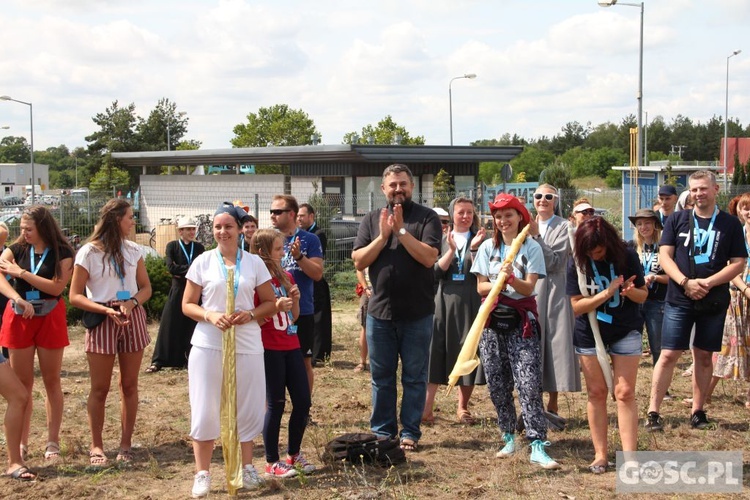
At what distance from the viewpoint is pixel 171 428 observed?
709 cm

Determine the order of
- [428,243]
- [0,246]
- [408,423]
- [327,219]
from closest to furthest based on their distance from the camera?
[428,243], [408,423], [0,246], [327,219]

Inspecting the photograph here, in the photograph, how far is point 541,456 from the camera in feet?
18.7

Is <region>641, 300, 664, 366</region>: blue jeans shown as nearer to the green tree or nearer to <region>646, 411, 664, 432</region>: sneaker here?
<region>646, 411, 664, 432</region>: sneaker

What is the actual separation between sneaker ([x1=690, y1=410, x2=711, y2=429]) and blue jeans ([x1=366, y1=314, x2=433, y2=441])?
2309mm

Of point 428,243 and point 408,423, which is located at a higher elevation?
point 428,243

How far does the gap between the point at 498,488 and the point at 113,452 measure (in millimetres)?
2962

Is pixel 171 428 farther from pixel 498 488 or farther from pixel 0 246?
pixel 498 488

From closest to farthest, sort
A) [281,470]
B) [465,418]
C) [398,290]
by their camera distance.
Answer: [281,470] < [398,290] < [465,418]

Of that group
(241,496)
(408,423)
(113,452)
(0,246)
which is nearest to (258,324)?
(241,496)

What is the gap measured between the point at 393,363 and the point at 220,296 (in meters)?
1.48

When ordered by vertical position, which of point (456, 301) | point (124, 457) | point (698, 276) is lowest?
point (124, 457)

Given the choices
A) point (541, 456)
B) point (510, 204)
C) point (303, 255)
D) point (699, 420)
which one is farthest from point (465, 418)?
point (510, 204)

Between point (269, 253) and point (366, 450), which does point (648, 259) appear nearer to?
point (366, 450)

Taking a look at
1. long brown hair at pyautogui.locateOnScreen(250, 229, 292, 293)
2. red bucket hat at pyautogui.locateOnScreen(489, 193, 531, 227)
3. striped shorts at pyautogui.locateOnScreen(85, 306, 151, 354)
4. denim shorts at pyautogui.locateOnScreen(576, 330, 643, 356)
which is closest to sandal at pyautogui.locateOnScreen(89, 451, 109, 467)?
striped shorts at pyautogui.locateOnScreen(85, 306, 151, 354)
